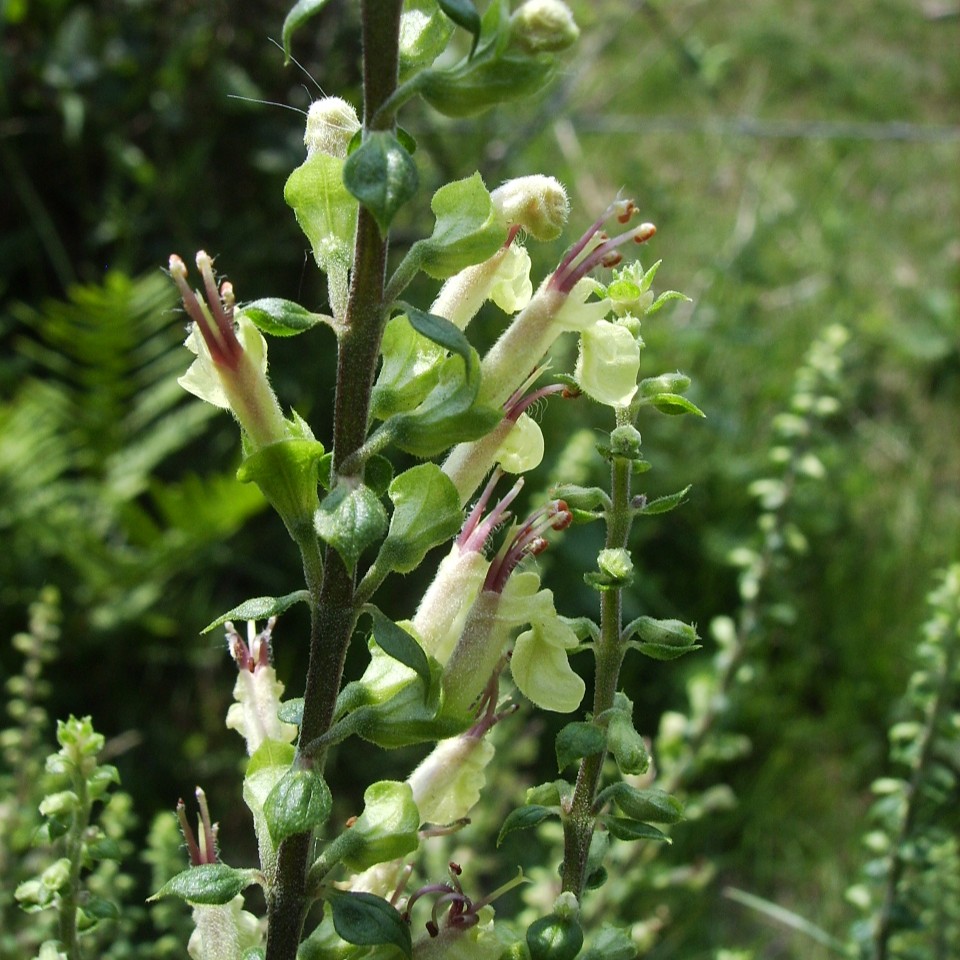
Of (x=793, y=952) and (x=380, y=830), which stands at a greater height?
(x=380, y=830)

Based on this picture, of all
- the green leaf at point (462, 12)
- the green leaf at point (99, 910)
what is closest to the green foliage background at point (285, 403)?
the green leaf at point (99, 910)

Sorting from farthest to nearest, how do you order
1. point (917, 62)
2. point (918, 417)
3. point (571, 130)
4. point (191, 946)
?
point (917, 62) < point (918, 417) < point (571, 130) < point (191, 946)

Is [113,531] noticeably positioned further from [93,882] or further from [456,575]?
[456,575]

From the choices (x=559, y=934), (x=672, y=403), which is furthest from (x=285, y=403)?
(x=559, y=934)

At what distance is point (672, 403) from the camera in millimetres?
747

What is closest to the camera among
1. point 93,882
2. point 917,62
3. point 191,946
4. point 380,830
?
point 380,830

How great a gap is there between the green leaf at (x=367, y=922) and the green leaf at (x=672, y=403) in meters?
0.36

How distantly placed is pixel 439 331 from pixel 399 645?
18cm

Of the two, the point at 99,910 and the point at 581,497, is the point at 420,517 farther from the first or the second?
the point at 99,910

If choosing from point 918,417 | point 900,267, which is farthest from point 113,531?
point 900,267

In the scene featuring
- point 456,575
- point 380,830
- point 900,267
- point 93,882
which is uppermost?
point 900,267

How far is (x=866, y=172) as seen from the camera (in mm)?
3994

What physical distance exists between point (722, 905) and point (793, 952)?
7.9 inches

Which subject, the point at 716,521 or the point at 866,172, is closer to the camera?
the point at 716,521
